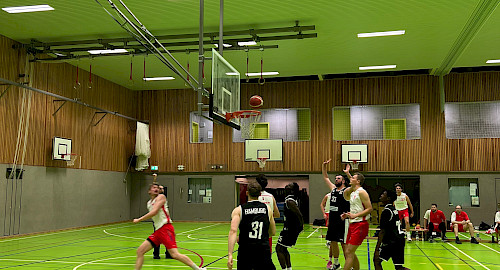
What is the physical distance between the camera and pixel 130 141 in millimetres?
26297

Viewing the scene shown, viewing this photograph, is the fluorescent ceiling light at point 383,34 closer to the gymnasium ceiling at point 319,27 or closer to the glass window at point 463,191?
the gymnasium ceiling at point 319,27

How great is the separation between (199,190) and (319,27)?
510 inches

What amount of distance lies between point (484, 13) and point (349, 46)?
207 inches

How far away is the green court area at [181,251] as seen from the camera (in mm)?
11334

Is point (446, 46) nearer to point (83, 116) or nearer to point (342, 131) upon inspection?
point (342, 131)

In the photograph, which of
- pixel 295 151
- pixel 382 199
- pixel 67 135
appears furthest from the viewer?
pixel 295 151

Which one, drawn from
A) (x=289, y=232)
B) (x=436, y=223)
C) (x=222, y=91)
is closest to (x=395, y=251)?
(x=289, y=232)

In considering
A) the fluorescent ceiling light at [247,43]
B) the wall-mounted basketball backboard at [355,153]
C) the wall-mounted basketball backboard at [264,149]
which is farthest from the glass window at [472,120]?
the fluorescent ceiling light at [247,43]

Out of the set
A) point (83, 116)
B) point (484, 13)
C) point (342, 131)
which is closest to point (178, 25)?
point (83, 116)

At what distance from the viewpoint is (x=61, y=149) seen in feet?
65.7

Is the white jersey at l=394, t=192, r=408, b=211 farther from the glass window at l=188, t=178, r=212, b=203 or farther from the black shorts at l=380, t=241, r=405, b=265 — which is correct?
the glass window at l=188, t=178, r=212, b=203

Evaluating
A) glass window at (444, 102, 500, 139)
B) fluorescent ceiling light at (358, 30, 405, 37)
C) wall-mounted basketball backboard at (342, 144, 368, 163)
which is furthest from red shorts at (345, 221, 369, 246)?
glass window at (444, 102, 500, 139)

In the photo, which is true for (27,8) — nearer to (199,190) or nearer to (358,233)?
(358,233)

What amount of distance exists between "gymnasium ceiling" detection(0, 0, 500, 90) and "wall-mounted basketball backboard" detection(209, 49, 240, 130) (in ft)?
8.76
